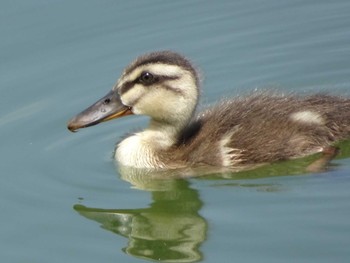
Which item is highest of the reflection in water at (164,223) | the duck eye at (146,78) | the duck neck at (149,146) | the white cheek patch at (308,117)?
the duck eye at (146,78)

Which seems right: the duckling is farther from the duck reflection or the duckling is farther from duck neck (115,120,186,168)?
the duck reflection

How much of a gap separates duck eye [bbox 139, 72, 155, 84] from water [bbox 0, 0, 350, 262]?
2.03 ft

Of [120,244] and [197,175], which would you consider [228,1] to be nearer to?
[197,175]

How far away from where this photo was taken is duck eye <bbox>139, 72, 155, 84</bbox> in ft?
24.1

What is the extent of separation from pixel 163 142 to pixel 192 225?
94cm

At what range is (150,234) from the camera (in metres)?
6.72

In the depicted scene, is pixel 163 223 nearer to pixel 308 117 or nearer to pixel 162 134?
Answer: pixel 162 134

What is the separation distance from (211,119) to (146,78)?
48 centimetres

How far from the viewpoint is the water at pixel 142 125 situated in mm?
6500

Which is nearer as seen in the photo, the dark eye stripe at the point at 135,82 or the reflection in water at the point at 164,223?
the reflection in water at the point at 164,223

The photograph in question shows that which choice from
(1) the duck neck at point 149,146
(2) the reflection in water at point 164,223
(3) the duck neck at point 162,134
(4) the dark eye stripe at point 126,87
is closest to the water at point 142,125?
(2) the reflection in water at point 164,223

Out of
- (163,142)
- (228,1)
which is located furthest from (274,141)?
(228,1)

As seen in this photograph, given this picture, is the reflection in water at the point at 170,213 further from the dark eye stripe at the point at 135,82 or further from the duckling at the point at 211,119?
the dark eye stripe at the point at 135,82

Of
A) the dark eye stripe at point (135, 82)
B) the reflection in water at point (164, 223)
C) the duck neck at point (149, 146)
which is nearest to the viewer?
the reflection in water at point (164, 223)
